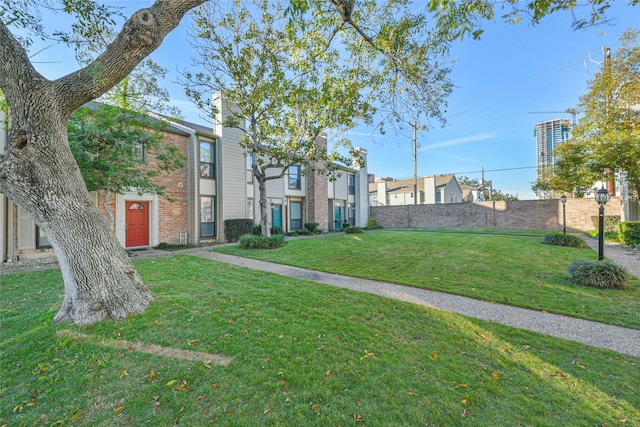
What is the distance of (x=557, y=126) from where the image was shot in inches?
687

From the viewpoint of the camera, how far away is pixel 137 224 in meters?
11.2

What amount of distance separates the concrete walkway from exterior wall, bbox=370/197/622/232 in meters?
18.9

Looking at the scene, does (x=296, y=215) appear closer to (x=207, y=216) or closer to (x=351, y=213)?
(x=351, y=213)

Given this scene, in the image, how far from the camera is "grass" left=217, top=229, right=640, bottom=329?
4836mm

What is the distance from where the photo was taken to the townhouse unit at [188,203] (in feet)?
28.6

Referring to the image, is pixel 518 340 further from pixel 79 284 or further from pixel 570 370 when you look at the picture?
pixel 79 284

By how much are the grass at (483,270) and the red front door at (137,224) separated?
3.88 metres

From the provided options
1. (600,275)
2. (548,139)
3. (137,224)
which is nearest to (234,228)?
(137,224)

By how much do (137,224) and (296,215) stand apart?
9747 mm

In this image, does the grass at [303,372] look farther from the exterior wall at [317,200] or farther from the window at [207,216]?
the exterior wall at [317,200]

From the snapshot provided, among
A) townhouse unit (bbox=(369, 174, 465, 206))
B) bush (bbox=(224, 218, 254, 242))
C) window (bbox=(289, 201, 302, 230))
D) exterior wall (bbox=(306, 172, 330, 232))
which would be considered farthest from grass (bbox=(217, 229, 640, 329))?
townhouse unit (bbox=(369, 174, 465, 206))

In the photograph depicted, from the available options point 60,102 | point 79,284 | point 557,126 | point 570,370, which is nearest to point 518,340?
point 570,370

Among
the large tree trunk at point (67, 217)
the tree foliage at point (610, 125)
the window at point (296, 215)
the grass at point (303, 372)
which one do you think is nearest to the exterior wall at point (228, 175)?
the window at point (296, 215)

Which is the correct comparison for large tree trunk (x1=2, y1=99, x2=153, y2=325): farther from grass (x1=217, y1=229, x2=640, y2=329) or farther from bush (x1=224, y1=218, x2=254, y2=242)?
bush (x1=224, y1=218, x2=254, y2=242)
